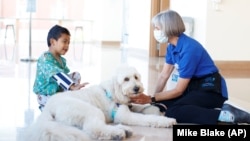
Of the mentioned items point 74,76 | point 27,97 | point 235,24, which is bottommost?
point 27,97

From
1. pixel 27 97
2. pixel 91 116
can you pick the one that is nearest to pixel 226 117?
pixel 91 116

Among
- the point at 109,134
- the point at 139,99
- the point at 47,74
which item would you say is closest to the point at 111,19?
the point at 47,74

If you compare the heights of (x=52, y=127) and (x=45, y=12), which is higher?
(x=45, y=12)

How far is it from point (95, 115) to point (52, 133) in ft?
1.30

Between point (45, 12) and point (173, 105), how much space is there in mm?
13137

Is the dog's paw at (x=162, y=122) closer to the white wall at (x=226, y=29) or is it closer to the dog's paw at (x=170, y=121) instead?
the dog's paw at (x=170, y=121)

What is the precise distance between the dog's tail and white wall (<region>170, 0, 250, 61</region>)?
4436 mm

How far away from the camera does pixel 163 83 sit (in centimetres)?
334

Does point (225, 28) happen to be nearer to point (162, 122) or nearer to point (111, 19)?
point (162, 122)

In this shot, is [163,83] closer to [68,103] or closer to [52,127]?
[68,103]

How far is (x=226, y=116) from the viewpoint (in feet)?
9.31

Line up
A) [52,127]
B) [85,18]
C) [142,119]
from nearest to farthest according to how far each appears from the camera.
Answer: [52,127], [142,119], [85,18]

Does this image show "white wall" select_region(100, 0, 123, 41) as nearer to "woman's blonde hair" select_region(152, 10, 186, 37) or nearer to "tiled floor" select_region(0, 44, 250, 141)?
"tiled floor" select_region(0, 44, 250, 141)

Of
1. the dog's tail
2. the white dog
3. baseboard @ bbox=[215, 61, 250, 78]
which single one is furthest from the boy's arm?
baseboard @ bbox=[215, 61, 250, 78]
